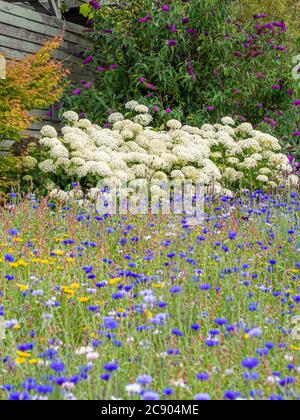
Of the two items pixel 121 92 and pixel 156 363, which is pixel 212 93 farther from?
pixel 156 363

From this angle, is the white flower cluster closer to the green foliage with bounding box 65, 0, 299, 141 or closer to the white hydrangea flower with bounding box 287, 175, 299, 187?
the white hydrangea flower with bounding box 287, 175, 299, 187

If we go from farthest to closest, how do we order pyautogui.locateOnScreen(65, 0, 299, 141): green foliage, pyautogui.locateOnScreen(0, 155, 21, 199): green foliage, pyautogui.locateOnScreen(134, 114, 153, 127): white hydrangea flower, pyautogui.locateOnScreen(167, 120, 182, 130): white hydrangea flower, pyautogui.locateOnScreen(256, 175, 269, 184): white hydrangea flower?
1. pyautogui.locateOnScreen(65, 0, 299, 141): green foliage
2. pyautogui.locateOnScreen(134, 114, 153, 127): white hydrangea flower
3. pyautogui.locateOnScreen(167, 120, 182, 130): white hydrangea flower
4. pyautogui.locateOnScreen(256, 175, 269, 184): white hydrangea flower
5. pyautogui.locateOnScreen(0, 155, 21, 199): green foliage

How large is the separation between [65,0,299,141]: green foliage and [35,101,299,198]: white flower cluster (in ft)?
2.20

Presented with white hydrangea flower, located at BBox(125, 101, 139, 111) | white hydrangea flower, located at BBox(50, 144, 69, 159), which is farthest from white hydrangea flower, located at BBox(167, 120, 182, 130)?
white hydrangea flower, located at BBox(50, 144, 69, 159)

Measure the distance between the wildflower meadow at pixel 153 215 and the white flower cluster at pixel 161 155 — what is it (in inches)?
0.8

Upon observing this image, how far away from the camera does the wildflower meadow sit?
7.07 ft

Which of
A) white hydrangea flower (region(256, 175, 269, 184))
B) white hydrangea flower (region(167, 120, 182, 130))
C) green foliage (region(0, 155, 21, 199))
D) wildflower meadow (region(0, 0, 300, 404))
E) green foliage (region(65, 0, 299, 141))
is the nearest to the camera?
wildflower meadow (region(0, 0, 300, 404))

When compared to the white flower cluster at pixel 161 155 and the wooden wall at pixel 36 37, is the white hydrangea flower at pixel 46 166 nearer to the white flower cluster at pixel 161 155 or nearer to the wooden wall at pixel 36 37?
the white flower cluster at pixel 161 155

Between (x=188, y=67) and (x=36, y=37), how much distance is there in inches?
82.1

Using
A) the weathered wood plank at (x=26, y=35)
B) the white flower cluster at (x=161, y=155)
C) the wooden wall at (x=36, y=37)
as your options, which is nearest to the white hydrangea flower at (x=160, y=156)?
the white flower cluster at (x=161, y=155)

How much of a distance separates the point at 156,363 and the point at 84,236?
189 cm

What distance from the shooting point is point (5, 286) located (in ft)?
10.0

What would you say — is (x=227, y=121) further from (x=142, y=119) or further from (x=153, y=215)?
(x=153, y=215)

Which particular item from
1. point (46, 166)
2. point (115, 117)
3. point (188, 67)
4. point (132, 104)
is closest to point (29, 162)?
point (46, 166)
